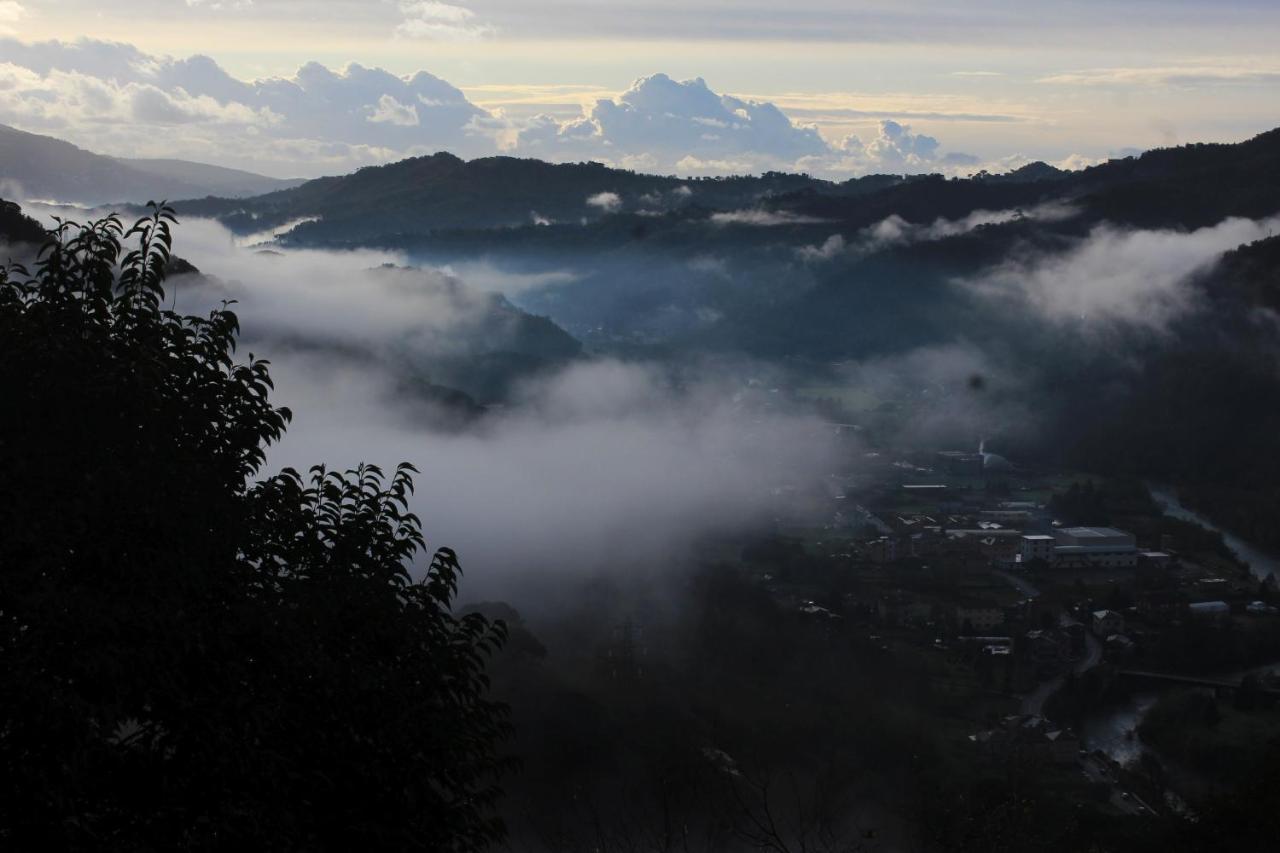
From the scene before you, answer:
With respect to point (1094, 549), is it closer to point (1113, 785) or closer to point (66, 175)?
point (1113, 785)

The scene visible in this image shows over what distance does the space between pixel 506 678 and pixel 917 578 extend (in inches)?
741

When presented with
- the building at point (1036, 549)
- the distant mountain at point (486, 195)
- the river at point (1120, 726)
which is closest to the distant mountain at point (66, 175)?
the distant mountain at point (486, 195)

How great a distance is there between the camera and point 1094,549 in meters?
41.2

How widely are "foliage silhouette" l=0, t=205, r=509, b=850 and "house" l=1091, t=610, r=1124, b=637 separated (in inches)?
1088

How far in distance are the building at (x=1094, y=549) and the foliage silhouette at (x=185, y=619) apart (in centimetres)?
3476

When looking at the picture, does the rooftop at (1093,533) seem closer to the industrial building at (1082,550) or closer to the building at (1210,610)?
the industrial building at (1082,550)

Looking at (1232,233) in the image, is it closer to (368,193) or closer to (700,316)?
(700,316)

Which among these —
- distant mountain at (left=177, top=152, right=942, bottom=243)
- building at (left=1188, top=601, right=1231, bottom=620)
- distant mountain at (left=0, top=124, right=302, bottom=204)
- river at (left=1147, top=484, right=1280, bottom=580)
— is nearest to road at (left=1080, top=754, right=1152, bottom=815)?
building at (left=1188, top=601, right=1231, bottom=620)

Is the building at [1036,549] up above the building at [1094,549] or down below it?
above

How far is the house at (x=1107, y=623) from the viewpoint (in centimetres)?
3266

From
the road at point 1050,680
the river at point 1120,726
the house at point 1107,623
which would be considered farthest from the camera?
the house at point 1107,623

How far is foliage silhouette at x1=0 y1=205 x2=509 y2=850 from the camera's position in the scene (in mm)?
6477

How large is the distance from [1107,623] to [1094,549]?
8720 mm

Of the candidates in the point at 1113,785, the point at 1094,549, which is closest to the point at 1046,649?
the point at 1113,785
